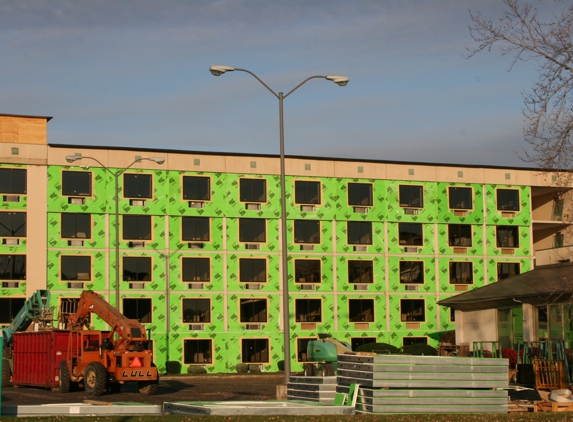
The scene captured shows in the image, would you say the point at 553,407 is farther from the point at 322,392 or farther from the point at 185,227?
the point at 185,227

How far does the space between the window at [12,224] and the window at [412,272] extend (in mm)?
24649

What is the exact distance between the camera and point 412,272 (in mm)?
60719

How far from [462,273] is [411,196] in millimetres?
6378

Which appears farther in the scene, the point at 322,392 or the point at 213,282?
the point at 213,282

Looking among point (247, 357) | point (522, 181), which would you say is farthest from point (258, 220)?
point (522, 181)

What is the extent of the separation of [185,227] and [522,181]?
2419cm

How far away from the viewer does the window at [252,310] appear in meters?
56.5

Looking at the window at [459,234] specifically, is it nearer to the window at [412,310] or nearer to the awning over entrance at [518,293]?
the window at [412,310]

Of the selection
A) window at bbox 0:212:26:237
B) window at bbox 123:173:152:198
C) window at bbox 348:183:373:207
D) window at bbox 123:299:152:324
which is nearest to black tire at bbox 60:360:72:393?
window at bbox 123:299:152:324

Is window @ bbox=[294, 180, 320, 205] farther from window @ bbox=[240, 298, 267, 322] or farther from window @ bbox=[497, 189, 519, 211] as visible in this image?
window @ bbox=[497, 189, 519, 211]

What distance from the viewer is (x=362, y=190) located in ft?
198

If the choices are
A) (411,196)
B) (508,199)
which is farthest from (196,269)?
(508,199)

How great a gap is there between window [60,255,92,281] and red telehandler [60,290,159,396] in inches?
721

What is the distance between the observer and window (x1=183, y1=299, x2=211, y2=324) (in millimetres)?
55219
